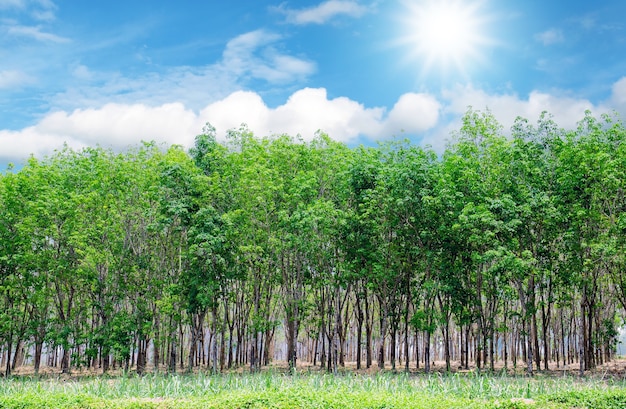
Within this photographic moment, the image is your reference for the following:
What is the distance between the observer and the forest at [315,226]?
80.7 ft

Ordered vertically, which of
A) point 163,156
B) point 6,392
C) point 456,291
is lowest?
point 6,392

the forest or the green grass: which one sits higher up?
the forest

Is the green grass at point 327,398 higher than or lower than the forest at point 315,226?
lower

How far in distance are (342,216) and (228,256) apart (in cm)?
592

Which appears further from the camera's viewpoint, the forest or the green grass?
the forest

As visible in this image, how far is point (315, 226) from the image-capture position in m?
25.2

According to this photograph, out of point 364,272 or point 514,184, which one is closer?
point 514,184

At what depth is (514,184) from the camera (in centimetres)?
2481

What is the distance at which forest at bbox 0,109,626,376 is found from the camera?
24.6 metres

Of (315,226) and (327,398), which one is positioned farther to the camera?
(315,226)

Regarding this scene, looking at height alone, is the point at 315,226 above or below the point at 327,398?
above

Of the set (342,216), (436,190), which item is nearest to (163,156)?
(342,216)

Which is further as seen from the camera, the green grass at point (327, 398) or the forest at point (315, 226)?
the forest at point (315, 226)

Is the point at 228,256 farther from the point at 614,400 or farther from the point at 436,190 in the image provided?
the point at 614,400
